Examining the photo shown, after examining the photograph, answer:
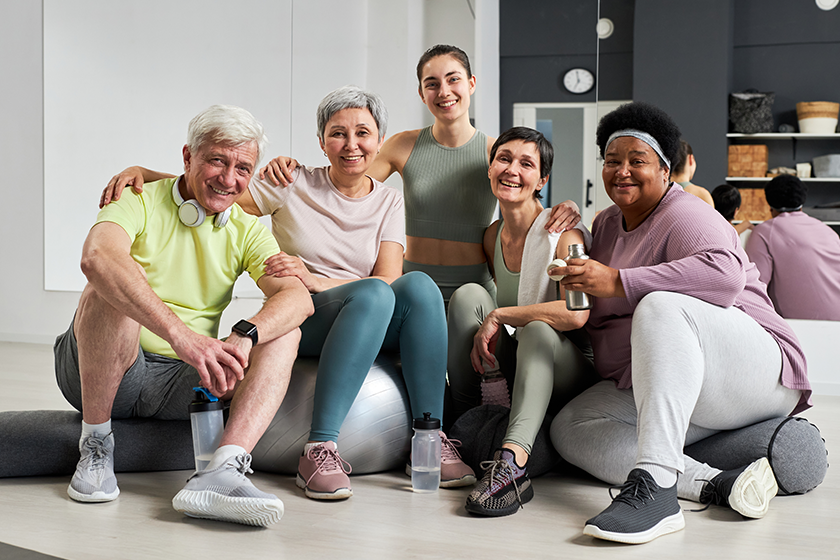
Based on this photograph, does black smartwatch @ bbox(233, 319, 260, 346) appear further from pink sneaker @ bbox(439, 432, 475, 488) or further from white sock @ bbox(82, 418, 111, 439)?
pink sneaker @ bbox(439, 432, 475, 488)

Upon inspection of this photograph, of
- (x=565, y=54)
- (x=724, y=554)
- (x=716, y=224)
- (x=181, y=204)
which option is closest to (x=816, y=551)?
(x=724, y=554)

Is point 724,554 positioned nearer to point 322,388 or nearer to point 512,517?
point 512,517

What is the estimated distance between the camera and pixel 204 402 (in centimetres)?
163

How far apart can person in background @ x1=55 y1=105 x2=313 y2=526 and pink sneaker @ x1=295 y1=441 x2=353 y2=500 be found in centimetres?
18

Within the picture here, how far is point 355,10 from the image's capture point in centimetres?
548

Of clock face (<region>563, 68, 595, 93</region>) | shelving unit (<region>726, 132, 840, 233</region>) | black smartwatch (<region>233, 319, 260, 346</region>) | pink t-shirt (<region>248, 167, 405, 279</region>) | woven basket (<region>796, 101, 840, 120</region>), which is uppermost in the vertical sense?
clock face (<region>563, 68, 595, 93</region>)

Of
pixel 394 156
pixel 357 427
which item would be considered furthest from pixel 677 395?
pixel 394 156

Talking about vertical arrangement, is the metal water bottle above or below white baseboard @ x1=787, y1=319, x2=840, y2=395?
above

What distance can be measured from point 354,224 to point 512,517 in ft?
3.28

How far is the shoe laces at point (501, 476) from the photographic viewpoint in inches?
66.7

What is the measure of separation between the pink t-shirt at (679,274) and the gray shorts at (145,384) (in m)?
1.10

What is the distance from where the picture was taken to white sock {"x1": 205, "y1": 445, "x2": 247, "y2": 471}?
1.56 metres

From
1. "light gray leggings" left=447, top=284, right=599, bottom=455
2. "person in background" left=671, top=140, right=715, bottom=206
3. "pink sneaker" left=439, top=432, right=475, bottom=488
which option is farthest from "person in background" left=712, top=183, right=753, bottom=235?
"pink sneaker" left=439, top=432, right=475, bottom=488

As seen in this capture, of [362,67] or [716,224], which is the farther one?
[362,67]
